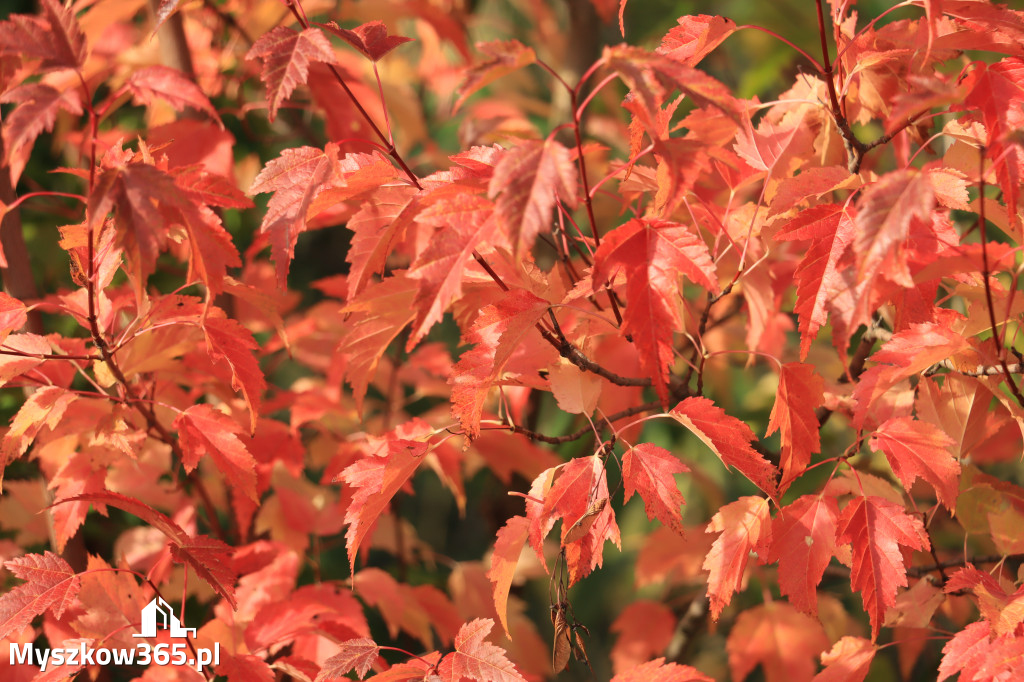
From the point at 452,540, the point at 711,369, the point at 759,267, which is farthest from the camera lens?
the point at 452,540

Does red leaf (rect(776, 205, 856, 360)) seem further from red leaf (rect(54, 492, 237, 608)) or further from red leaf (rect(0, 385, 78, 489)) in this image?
red leaf (rect(0, 385, 78, 489))

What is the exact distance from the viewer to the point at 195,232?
0.69m

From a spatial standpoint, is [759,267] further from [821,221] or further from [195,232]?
[195,232]

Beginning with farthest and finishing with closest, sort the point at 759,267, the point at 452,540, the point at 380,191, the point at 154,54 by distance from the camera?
1. the point at 452,540
2. the point at 154,54
3. the point at 759,267
4. the point at 380,191

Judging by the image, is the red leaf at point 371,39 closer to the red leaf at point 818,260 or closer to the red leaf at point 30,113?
the red leaf at point 30,113

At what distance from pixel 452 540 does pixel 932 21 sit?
2.40 m

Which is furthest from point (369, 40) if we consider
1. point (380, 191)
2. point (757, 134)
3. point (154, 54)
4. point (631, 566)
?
point (631, 566)

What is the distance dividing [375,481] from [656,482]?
10.5 inches

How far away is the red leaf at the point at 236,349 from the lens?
817 millimetres

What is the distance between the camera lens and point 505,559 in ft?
2.44

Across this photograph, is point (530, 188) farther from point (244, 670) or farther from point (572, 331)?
point (244, 670)

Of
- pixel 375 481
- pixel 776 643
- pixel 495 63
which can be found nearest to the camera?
pixel 495 63

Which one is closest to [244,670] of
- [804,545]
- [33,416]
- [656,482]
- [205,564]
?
[205,564]

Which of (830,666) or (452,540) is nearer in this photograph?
(830,666)
